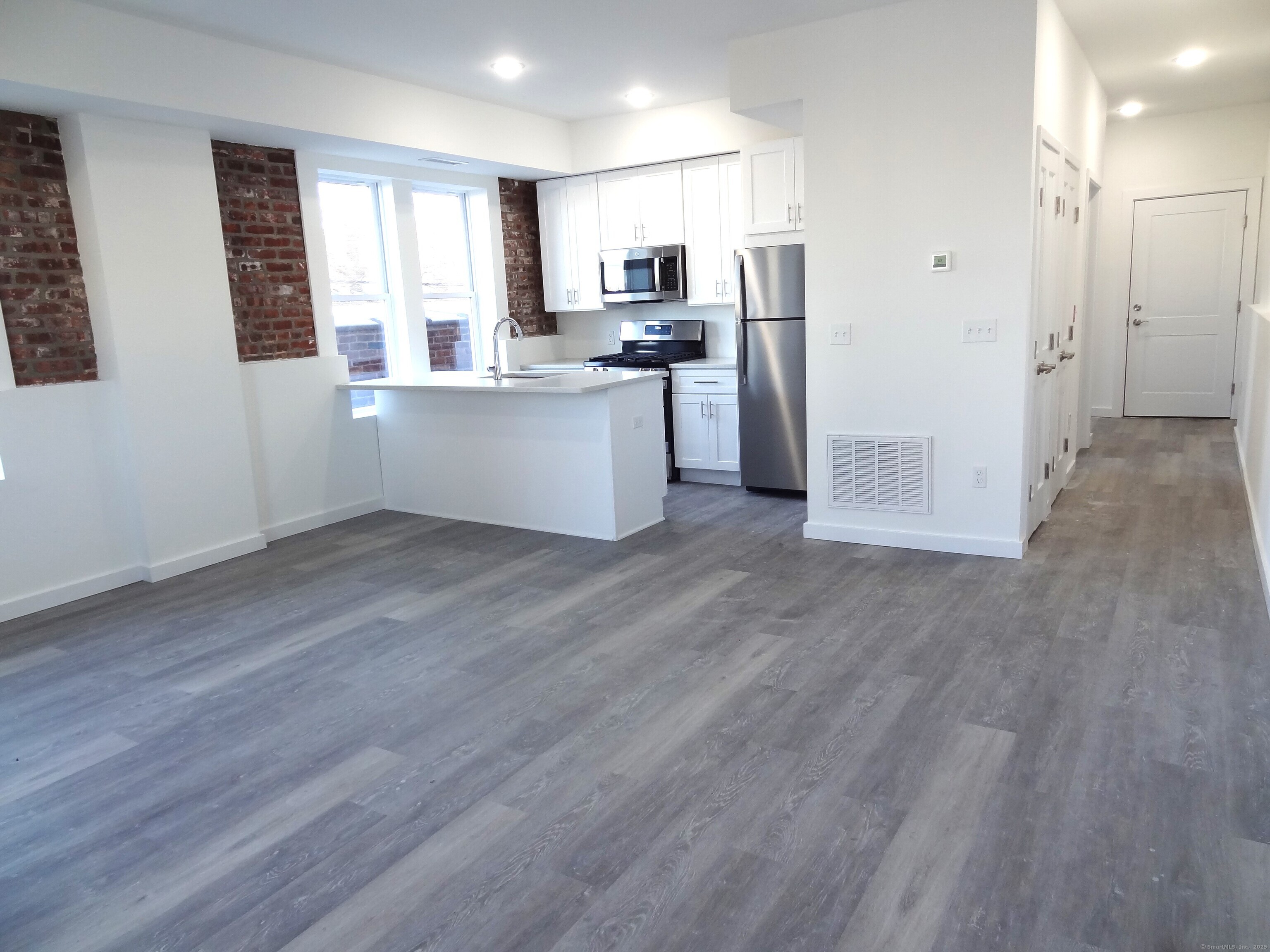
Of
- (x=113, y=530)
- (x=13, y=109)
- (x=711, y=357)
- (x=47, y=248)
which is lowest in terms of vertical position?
(x=113, y=530)

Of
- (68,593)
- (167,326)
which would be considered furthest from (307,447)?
(68,593)

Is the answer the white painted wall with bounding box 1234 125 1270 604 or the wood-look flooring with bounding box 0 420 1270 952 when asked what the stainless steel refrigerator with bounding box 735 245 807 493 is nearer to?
the wood-look flooring with bounding box 0 420 1270 952

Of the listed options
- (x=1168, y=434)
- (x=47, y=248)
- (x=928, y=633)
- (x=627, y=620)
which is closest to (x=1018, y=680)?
(x=928, y=633)

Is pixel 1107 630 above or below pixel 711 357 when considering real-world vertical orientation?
below

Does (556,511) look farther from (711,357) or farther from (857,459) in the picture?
(711,357)

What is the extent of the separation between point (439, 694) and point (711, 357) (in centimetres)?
419

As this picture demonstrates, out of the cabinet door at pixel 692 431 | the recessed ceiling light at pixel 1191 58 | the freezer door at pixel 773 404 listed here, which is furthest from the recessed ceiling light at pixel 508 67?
the recessed ceiling light at pixel 1191 58

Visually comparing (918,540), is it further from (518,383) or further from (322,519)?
(322,519)

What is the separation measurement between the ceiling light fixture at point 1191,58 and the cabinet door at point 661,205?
3211 mm

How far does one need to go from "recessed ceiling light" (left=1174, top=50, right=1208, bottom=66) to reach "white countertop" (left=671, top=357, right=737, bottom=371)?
3.31 meters

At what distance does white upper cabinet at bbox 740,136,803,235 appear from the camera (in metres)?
5.43

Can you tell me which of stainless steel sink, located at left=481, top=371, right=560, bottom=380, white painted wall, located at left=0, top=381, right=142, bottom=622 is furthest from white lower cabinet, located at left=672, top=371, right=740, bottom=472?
white painted wall, located at left=0, top=381, right=142, bottom=622

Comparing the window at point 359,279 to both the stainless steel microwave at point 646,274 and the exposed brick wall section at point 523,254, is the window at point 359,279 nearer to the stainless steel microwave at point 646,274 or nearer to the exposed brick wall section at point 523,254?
the exposed brick wall section at point 523,254

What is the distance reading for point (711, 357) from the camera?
6629mm
